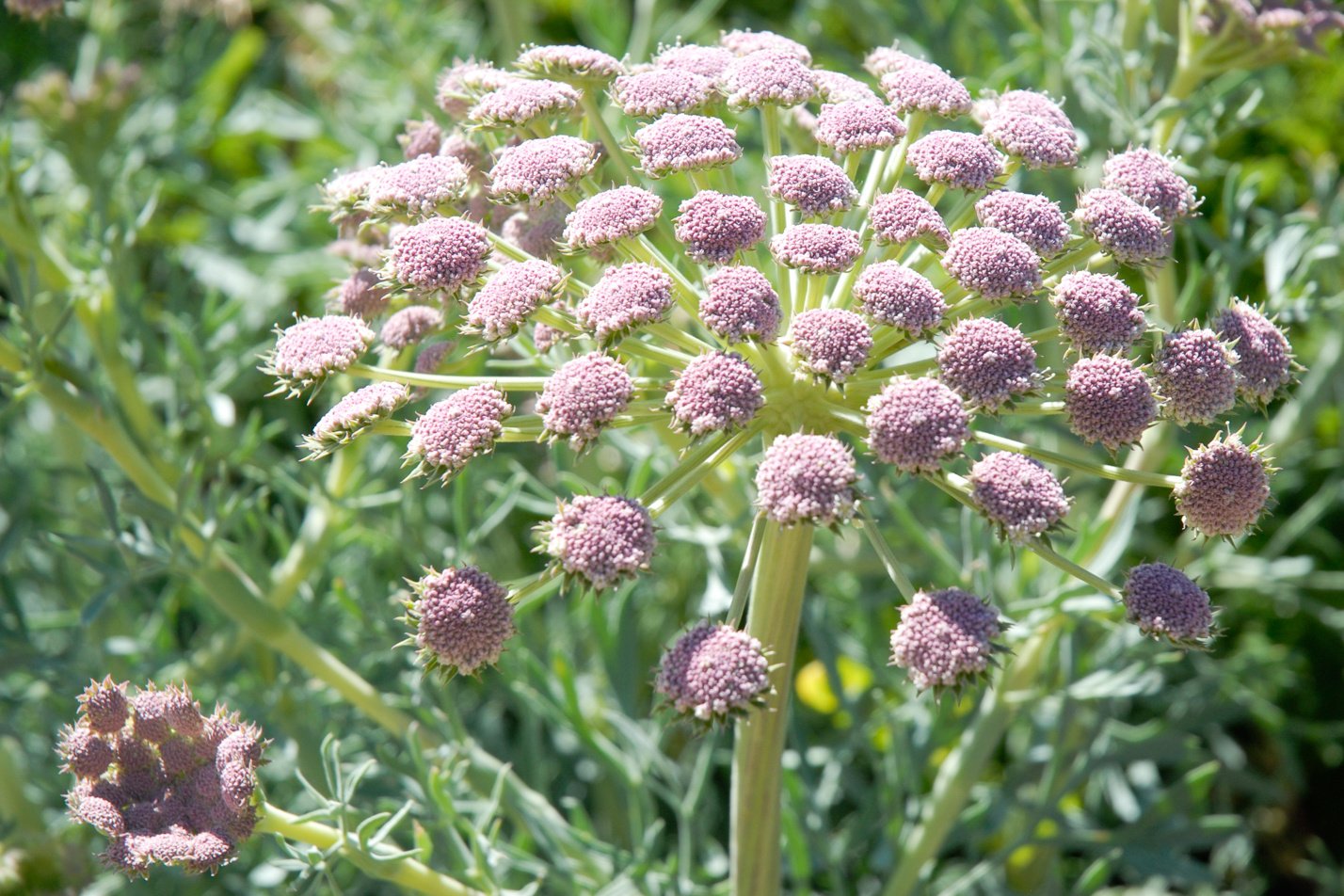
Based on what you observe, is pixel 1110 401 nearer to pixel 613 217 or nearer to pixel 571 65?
pixel 613 217

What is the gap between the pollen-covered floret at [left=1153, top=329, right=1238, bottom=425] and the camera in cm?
166

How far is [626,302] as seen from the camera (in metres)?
1.63

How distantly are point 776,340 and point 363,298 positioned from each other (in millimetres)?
737

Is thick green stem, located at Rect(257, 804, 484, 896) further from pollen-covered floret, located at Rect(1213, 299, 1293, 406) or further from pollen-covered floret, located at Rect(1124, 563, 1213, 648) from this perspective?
pollen-covered floret, located at Rect(1213, 299, 1293, 406)

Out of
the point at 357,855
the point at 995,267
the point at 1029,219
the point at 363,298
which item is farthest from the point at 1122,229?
the point at 357,855

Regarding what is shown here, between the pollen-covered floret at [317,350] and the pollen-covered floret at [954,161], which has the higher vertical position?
the pollen-covered floret at [954,161]

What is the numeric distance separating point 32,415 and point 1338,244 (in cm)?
348

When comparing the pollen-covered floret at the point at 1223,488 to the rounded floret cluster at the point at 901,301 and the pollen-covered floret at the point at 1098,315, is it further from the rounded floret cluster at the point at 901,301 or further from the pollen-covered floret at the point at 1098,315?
the rounded floret cluster at the point at 901,301

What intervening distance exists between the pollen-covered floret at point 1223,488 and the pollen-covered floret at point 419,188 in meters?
1.13

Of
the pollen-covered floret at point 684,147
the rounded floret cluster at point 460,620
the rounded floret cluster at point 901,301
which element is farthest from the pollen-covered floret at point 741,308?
the rounded floret cluster at point 460,620

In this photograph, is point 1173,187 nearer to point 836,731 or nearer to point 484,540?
point 836,731

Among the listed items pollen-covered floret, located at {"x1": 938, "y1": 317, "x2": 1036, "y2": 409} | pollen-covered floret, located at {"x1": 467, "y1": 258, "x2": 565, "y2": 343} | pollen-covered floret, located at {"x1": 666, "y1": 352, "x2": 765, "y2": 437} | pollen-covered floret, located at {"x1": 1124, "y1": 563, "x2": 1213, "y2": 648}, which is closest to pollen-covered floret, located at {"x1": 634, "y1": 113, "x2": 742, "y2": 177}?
pollen-covered floret, located at {"x1": 467, "y1": 258, "x2": 565, "y2": 343}

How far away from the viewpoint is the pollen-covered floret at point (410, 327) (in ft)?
6.50

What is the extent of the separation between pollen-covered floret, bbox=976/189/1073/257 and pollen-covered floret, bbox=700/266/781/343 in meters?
0.36
